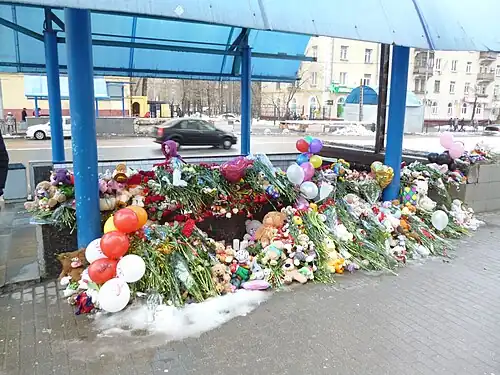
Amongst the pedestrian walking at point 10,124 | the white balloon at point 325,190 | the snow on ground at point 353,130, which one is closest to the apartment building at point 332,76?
the snow on ground at point 353,130

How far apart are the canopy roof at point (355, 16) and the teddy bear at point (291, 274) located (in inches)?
93.5

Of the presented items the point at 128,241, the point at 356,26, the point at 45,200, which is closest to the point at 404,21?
the point at 356,26

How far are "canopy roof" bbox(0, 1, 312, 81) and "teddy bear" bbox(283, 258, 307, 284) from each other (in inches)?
187

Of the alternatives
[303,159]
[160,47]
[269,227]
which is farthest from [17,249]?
[160,47]

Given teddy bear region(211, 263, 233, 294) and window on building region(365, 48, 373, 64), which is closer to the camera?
teddy bear region(211, 263, 233, 294)

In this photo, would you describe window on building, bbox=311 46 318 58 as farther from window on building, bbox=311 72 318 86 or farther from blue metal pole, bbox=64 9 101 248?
blue metal pole, bbox=64 9 101 248

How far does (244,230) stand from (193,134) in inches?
615

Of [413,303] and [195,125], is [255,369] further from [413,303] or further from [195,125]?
[195,125]

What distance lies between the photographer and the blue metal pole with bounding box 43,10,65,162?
7.12m

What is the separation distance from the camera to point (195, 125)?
20.4 metres

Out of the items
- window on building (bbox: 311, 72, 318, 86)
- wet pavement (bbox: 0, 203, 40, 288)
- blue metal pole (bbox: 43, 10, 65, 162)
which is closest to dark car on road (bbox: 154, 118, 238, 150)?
blue metal pole (bbox: 43, 10, 65, 162)

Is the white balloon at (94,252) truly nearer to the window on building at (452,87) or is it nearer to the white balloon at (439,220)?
the white balloon at (439,220)

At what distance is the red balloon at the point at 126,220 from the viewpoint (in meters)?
3.90

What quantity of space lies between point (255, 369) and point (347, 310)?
127 cm
